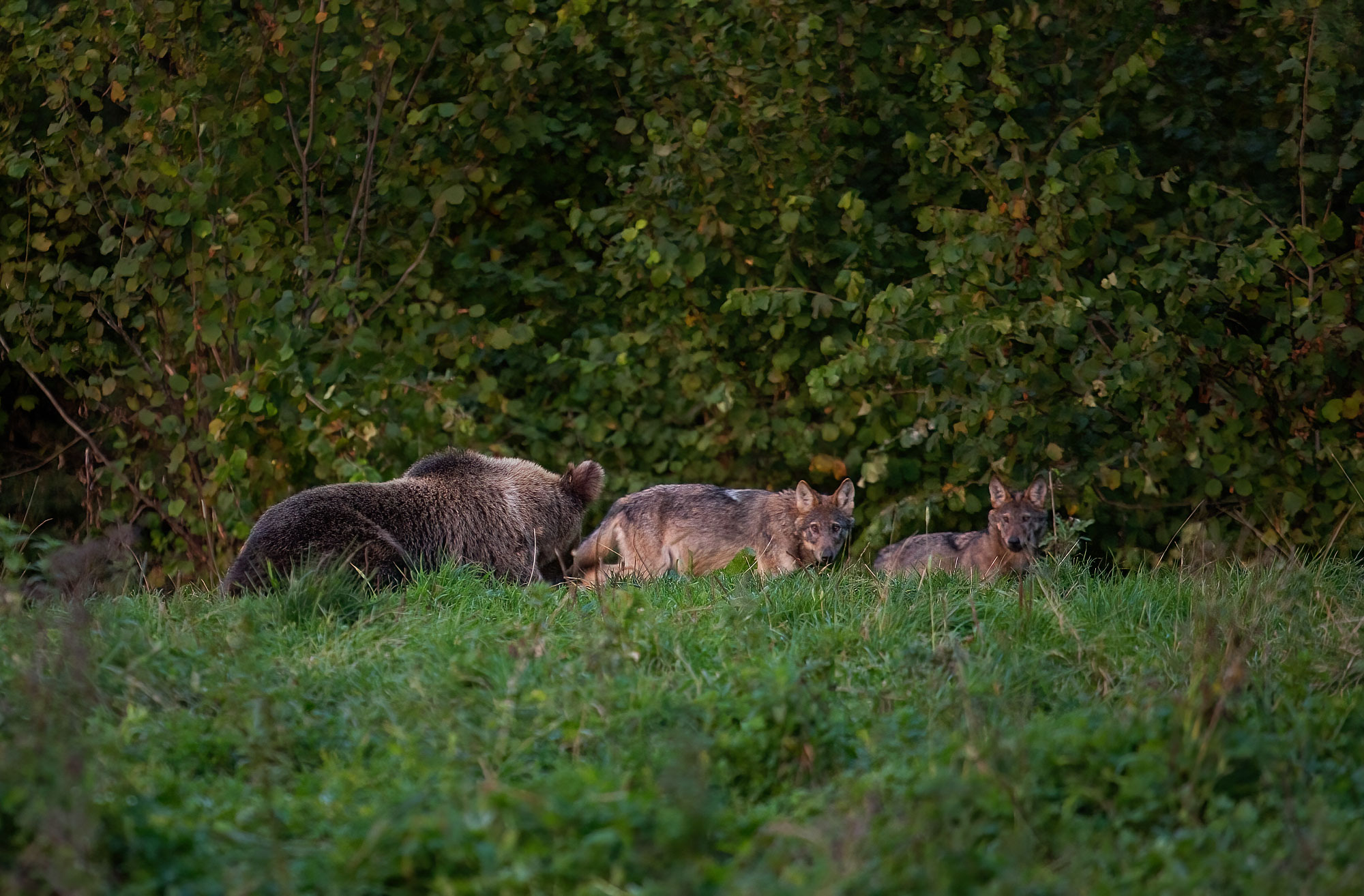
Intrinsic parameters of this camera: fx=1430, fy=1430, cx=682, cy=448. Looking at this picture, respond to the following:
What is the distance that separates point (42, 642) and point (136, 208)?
5.78m

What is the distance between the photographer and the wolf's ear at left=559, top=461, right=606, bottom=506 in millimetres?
8680

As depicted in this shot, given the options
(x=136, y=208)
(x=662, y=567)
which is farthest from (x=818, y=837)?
(x=136, y=208)

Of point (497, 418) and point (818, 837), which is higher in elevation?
point (818, 837)

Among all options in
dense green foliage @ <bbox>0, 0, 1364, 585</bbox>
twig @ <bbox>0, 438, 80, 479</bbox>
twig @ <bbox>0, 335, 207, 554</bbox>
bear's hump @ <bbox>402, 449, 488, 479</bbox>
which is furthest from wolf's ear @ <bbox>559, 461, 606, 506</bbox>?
twig @ <bbox>0, 438, 80, 479</bbox>

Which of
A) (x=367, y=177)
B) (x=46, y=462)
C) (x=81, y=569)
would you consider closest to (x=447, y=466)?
(x=81, y=569)

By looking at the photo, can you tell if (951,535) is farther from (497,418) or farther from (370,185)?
(370,185)

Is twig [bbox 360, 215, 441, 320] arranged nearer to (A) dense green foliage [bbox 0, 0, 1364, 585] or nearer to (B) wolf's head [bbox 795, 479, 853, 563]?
(A) dense green foliage [bbox 0, 0, 1364, 585]

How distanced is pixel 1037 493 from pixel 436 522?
3457 mm

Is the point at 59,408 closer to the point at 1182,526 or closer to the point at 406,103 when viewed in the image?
the point at 406,103

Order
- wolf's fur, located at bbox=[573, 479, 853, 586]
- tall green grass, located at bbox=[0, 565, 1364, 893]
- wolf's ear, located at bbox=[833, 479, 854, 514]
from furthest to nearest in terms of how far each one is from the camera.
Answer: wolf's ear, located at bbox=[833, 479, 854, 514]
wolf's fur, located at bbox=[573, 479, 853, 586]
tall green grass, located at bbox=[0, 565, 1364, 893]

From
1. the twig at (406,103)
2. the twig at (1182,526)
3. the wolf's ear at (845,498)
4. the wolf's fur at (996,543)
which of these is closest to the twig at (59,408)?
the twig at (406,103)

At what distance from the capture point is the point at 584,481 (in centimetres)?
872

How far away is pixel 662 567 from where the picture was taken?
8648 mm

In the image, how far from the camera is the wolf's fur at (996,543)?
813 centimetres
